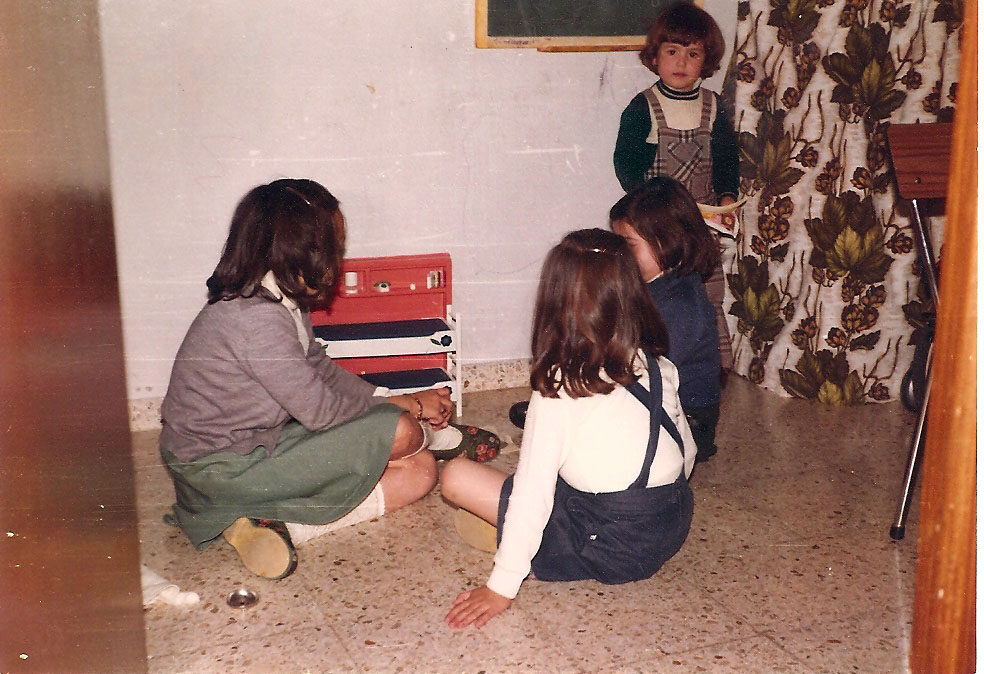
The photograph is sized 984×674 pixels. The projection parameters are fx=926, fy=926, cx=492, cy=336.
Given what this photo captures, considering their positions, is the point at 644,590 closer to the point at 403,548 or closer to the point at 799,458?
the point at 403,548

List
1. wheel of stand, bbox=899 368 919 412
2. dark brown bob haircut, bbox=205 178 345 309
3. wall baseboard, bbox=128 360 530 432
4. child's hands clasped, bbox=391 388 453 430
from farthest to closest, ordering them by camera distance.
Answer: wall baseboard, bbox=128 360 530 432, wheel of stand, bbox=899 368 919 412, child's hands clasped, bbox=391 388 453 430, dark brown bob haircut, bbox=205 178 345 309

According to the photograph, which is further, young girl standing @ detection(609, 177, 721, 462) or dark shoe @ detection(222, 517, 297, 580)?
young girl standing @ detection(609, 177, 721, 462)

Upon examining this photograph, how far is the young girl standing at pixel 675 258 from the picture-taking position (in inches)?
69.5

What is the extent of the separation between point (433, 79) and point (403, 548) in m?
1.10

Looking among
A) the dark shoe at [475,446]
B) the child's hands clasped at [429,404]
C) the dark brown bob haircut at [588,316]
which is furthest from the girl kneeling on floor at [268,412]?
the dark brown bob haircut at [588,316]

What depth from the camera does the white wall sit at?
1919 mm

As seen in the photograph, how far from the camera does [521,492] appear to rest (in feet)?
4.33

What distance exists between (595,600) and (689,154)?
121 centimetres

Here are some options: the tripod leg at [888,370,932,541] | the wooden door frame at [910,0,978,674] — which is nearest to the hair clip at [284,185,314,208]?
the wooden door frame at [910,0,978,674]

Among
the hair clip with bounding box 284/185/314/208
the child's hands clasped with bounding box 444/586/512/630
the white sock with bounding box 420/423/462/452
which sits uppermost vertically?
the hair clip with bounding box 284/185/314/208

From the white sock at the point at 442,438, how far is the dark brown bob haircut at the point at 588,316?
542mm

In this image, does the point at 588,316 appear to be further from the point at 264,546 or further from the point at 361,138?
the point at 361,138

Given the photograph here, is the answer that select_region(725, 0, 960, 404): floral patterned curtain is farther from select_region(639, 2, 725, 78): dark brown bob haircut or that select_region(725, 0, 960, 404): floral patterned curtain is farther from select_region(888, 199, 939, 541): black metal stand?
select_region(888, 199, 939, 541): black metal stand

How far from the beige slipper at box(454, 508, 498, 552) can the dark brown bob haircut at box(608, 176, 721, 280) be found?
0.61 meters
